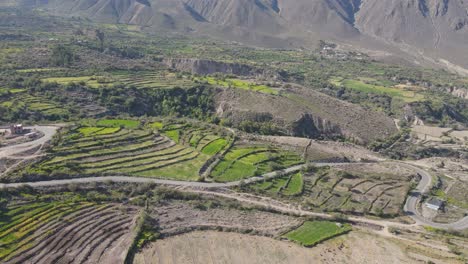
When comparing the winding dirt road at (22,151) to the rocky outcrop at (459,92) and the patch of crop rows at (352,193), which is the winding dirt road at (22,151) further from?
the rocky outcrop at (459,92)

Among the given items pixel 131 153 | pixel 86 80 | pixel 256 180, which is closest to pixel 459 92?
pixel 256 180

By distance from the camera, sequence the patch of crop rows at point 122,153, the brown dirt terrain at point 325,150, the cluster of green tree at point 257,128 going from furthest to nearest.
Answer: the cluster of green tree at point 257,128, the brown dirt terrain at point 325,150, the patch of crop rows at point 122,153

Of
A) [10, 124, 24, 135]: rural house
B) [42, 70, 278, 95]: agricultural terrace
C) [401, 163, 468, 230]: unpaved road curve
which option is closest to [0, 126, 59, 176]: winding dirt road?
[10, 124, 24, 135]: rural house

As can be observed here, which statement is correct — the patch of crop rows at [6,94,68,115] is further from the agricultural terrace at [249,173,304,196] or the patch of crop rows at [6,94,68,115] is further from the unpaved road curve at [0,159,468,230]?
the agricultural terrace at [249,173,304,196]

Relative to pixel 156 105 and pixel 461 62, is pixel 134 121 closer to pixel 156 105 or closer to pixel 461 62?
pixel 156 105

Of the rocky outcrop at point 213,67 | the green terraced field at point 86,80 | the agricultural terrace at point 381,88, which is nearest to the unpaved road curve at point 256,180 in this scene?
the green terraced field at point 86,80

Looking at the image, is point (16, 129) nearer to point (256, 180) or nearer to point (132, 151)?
point (132, 151)

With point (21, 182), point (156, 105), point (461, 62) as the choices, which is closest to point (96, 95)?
point (156, 105)
